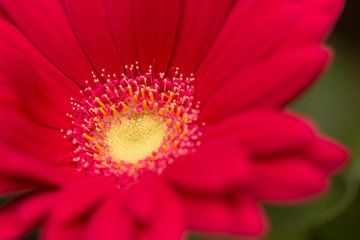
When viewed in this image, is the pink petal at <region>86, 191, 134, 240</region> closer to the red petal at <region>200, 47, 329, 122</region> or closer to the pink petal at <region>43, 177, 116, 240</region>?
the pink petal at <region>43, 177, 116, 240</region>

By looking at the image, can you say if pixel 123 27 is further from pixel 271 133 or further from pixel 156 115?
pixel 271 133

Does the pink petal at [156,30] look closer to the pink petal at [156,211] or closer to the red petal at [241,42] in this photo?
the red petal at [241,42]

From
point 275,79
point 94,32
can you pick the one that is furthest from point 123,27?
point 275,79

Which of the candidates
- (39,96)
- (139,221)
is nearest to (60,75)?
(39,96)

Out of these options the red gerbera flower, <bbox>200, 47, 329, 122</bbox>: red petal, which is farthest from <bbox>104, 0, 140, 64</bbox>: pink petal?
<bbox>200, 47, 329, 122</bbox>: red petal

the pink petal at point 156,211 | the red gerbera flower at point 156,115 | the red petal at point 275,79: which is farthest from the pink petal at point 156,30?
the pink petal at point 156,211

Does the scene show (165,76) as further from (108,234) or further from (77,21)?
(108,234)
